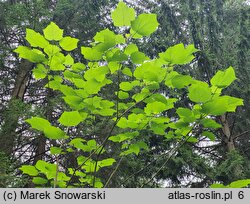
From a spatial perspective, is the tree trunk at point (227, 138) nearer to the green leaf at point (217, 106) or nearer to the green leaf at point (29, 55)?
the green leaf at point (217, 106)

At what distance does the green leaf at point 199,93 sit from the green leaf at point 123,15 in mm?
287

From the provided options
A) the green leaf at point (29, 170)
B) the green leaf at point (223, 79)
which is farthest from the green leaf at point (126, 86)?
the green leaf at point (29, 170)

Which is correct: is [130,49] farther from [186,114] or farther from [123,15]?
[186,114]

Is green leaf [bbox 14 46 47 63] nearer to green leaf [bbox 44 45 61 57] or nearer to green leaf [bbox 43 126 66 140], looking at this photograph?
green leaf [bbox 44 45 61 57]

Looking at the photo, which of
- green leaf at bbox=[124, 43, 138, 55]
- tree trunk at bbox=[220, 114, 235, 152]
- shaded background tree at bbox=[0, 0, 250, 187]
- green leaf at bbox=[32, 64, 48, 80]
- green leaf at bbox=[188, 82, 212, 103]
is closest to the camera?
Result: green leaf at bbox=[188, 82, 212, 103]

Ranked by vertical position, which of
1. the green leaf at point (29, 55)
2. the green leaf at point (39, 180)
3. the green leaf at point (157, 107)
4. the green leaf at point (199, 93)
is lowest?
the green leaf at point (39, 180)

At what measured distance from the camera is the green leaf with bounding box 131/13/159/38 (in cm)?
94

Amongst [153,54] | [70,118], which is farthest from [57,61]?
[153,54]

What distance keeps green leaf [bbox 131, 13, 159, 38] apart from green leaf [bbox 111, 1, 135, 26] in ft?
0.06

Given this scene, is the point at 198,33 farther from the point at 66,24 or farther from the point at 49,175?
the point at 49,175

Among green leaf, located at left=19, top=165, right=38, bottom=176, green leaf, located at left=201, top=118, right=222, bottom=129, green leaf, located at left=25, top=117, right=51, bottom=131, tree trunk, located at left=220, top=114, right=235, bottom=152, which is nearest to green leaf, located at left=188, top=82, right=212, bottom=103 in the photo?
green leaf, located at left=201, top=118, right=222, bottom=129

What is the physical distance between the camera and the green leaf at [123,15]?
0.94 meters

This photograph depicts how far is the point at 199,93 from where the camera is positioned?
3.04ft
